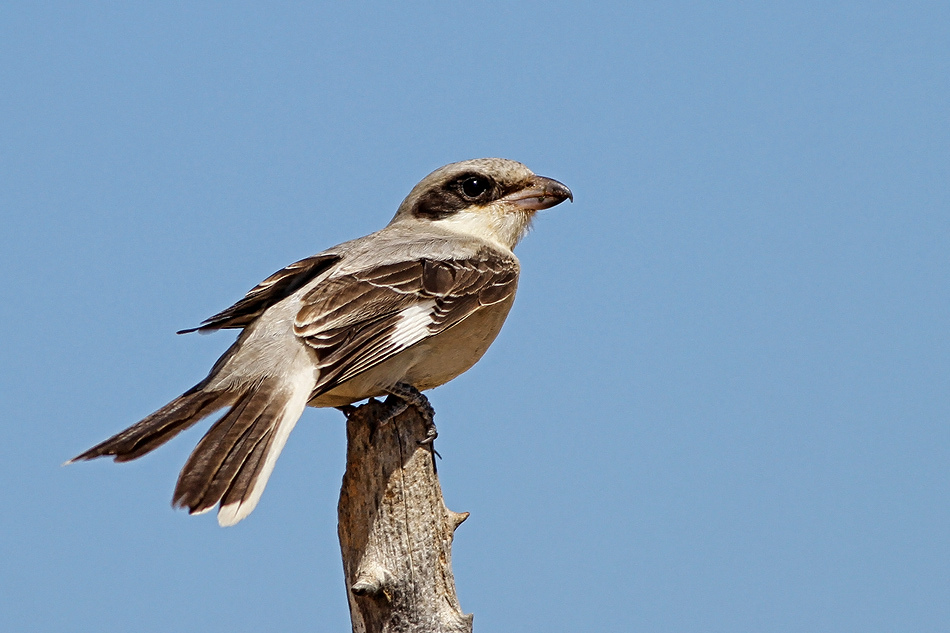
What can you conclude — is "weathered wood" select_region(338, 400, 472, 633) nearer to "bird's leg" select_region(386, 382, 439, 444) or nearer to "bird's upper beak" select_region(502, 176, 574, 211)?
"bird's leg" select_region(386, 382, 439, 444)

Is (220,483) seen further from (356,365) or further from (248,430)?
(356,365)

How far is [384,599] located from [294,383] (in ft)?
3.29

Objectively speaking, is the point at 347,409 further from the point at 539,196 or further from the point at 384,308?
the point at 539,196

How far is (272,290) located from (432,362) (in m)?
0.86

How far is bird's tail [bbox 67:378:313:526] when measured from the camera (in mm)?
4266

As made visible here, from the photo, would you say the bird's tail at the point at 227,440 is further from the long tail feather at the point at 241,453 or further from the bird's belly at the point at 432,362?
the bird's belly at the point at 432,362

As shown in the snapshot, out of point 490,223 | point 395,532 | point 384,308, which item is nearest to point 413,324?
point 384,308

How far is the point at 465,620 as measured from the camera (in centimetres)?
469

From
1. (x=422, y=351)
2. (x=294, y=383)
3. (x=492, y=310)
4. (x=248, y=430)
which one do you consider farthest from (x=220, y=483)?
(x=492, y=310)

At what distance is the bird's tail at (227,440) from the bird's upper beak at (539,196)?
201 cm

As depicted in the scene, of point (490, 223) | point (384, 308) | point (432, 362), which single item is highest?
point (490, 223)

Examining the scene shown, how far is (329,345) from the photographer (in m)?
4.79

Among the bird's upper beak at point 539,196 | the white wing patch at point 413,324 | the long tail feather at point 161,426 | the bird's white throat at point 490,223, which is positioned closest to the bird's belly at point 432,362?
the white wing patch at point 413,324

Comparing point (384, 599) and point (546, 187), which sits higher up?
point (546, 187)
